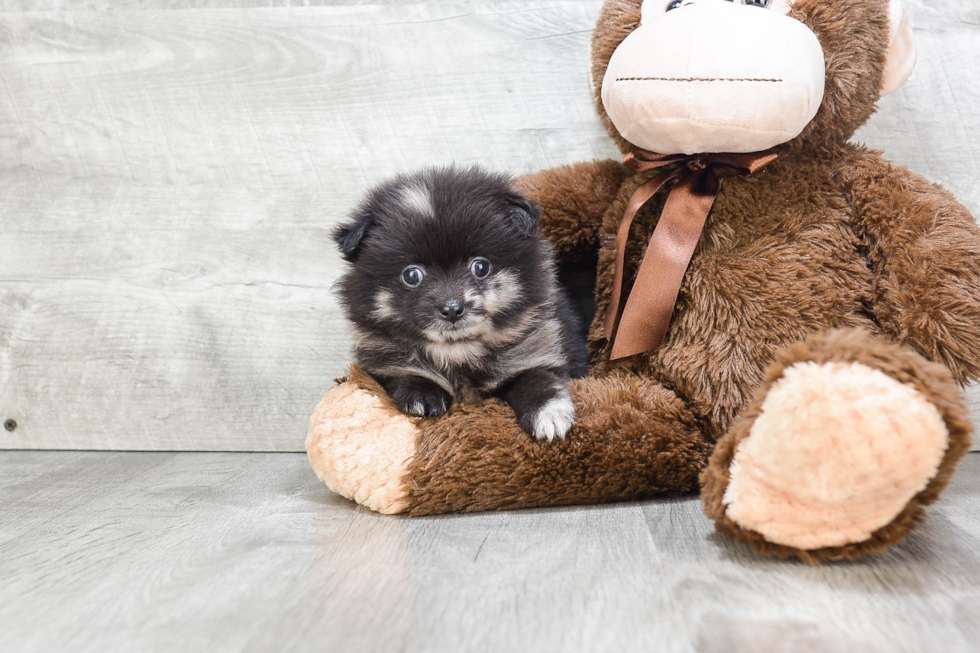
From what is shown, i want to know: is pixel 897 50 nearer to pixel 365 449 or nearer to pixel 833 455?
pixel 833 455

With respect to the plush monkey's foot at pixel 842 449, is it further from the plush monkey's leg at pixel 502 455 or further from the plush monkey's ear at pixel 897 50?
the plush monkey's ear at pixel 897 50

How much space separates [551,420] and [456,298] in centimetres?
28

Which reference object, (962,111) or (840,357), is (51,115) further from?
(962,111)

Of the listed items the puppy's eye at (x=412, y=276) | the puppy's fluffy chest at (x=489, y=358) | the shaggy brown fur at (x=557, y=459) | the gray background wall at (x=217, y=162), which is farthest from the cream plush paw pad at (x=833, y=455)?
the gray background wall at (x=217, y=162)

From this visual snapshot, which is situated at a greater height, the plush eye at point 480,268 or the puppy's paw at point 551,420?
the plush eye at point 480,268

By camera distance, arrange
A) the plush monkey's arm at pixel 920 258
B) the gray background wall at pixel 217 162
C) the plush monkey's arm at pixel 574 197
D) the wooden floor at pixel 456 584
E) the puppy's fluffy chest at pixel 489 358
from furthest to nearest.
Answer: the gray background wall at pixel 217 162 → the plush monkey's arm at pixel 574 197 → the puppy's fluffy chest at pixel 489 358 → the plush monkey's arm at pixel 920 258 → the wooden floor at pixel 456 584

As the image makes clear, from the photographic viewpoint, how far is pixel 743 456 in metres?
1.06

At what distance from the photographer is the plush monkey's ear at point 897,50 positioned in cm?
140

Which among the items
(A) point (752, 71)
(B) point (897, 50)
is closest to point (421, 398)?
(A) point (752, 71)

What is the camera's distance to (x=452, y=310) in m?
1.29

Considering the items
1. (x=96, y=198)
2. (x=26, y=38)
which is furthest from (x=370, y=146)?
(x=26, y=38)

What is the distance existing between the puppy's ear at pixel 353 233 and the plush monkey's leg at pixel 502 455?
30 centimetres

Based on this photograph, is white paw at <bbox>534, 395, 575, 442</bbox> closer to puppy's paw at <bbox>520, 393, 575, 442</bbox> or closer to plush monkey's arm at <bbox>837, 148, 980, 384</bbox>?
puppy's paw at <bbox>520, 393, 575, 442</bbox>

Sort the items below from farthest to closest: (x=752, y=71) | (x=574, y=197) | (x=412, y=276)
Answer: (x=574, y=197)
(x=412, y=276)
(x=752, y=71)
